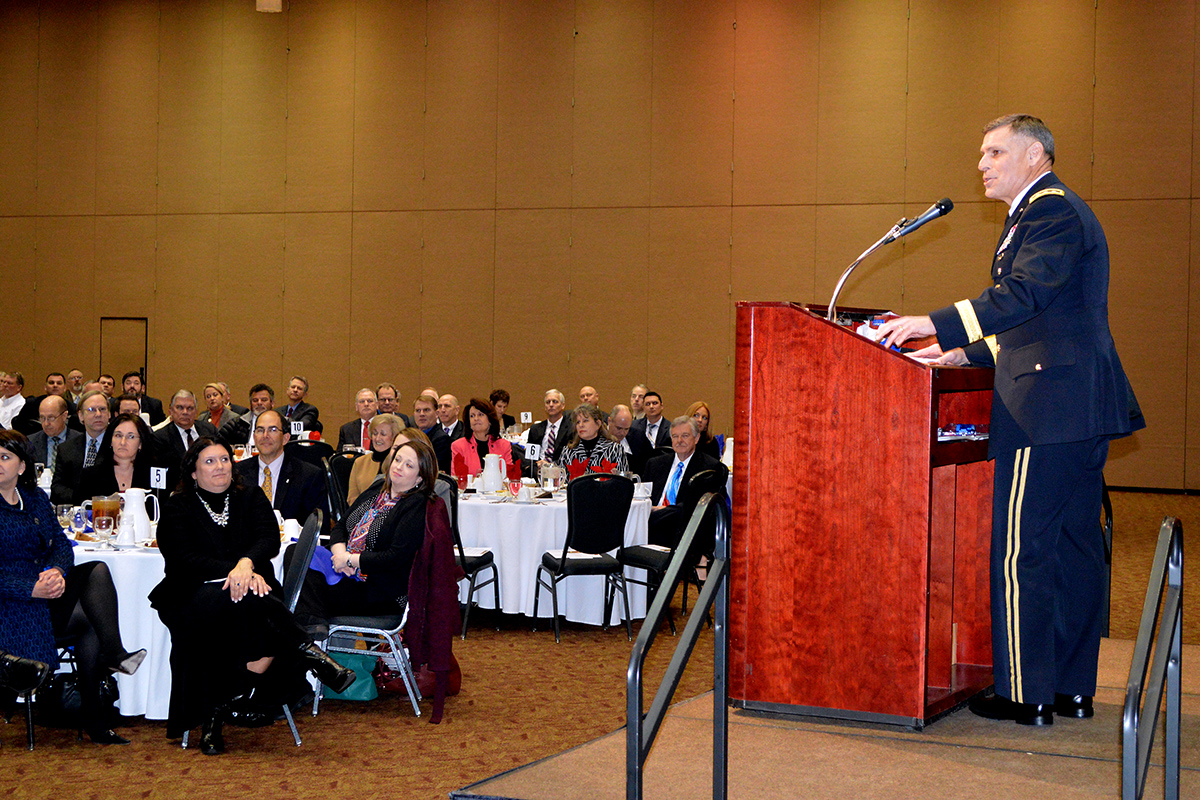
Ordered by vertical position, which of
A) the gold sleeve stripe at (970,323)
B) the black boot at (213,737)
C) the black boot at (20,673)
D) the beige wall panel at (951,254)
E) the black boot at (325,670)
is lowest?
the black boot at (213,737)

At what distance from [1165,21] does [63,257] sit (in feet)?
47.4

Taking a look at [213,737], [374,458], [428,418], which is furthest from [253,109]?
[213,737]

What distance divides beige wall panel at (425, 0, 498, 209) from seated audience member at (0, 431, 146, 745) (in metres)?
10.3

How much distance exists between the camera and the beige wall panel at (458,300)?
1423 centimetres

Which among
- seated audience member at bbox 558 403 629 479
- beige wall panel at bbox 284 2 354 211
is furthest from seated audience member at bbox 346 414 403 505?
beige wall panel at bbox 284 2 354 211

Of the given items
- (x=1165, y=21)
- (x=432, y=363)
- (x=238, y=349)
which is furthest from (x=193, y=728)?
(x=1165, y=21)

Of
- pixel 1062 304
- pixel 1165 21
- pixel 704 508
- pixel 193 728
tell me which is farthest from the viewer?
pixel 1165 21

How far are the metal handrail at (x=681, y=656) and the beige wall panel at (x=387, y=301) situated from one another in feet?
39.9

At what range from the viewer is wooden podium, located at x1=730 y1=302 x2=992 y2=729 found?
9.95ft

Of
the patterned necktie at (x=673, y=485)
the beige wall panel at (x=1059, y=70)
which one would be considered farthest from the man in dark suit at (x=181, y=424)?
the beige wall panel at (x=1059, y=70)

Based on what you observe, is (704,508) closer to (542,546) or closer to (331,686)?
(331,686)

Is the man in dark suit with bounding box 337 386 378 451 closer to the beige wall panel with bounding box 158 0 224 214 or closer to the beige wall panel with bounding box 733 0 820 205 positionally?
the beige wall panel with bounding box 733 0 820 205

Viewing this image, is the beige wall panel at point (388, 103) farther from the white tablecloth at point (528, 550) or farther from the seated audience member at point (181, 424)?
the white tablecloth at point (528, 550)

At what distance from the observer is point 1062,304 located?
3020 mm
